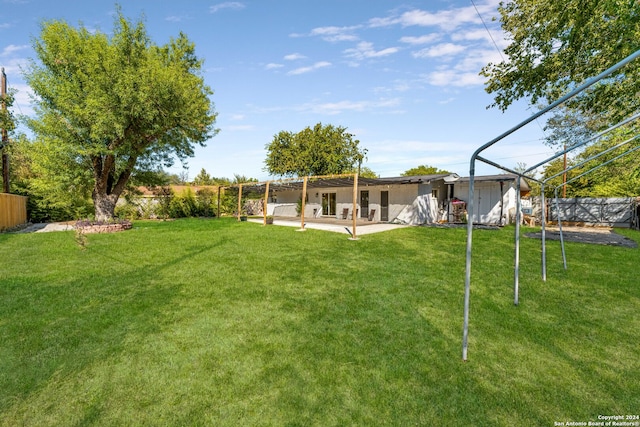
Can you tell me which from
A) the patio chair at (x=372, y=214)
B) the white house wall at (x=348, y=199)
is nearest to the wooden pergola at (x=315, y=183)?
the patio chair at (x=372, y=214)

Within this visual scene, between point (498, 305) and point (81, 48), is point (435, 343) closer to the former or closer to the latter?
point (498, 305)

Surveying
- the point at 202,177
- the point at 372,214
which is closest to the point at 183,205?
the point at 372,214

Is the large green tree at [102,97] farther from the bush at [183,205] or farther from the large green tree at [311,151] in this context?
the large green tree at [311,151]

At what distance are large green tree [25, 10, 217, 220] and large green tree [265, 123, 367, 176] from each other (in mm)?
14116

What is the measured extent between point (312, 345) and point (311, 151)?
25.2 meters

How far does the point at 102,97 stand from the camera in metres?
11.3

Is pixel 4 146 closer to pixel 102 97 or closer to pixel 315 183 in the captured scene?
pixel 102 97

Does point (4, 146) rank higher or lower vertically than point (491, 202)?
higher

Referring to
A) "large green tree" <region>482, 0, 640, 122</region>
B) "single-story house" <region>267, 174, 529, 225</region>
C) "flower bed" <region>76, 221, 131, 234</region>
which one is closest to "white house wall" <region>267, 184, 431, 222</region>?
"single-story house" <region>267, 174, 529, 225</region>

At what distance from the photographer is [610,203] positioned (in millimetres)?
15352

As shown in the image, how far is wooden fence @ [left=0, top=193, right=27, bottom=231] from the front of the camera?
12.5 meters

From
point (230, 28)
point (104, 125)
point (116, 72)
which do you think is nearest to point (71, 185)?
point (104, 125)

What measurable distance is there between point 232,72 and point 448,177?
41.1 ft

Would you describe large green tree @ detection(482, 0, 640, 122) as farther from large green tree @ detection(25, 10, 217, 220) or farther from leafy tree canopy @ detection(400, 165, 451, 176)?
leafy tree canopy @ detection(400, 165, 451, 176)
